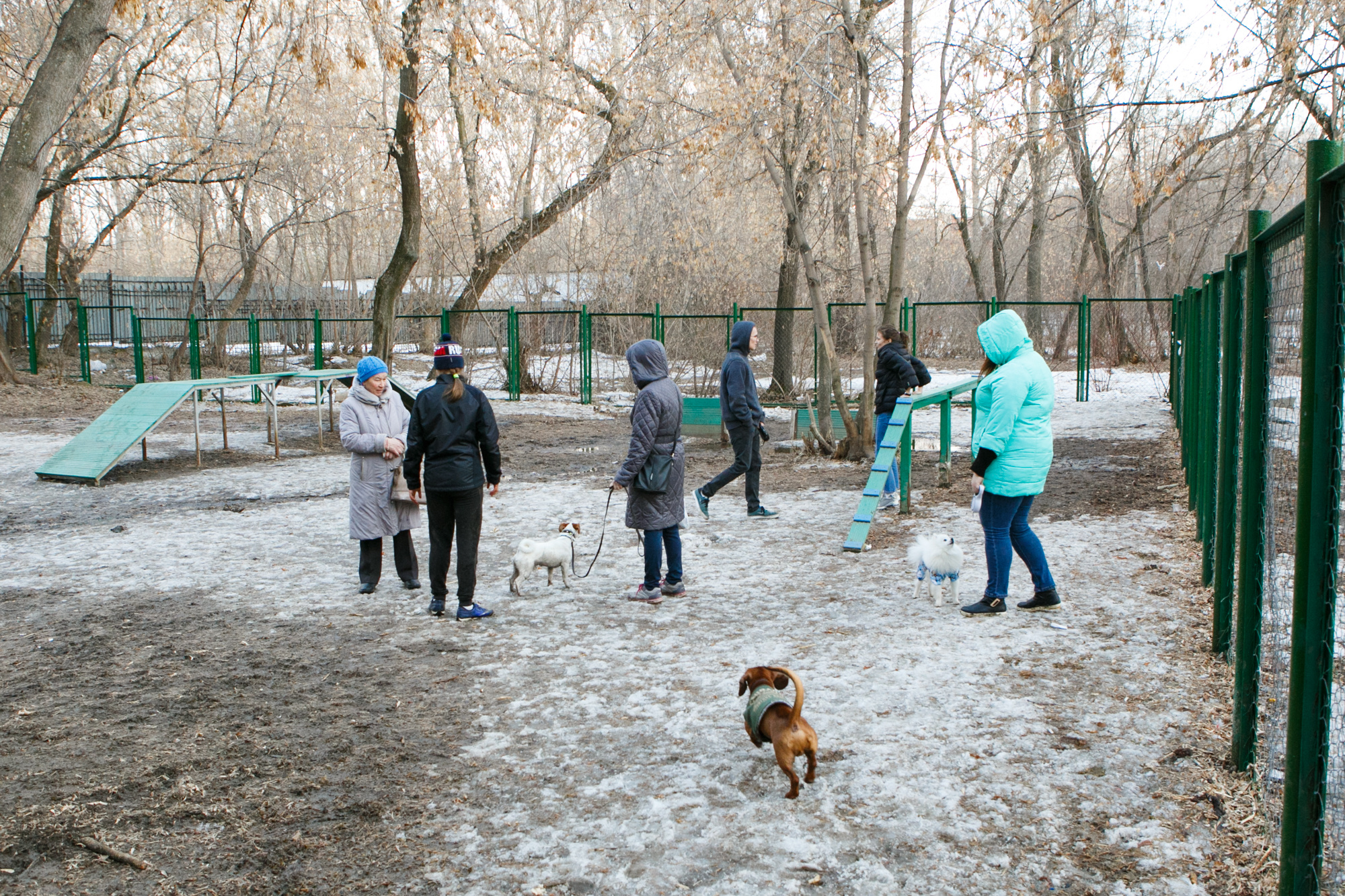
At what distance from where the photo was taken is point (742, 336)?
877 cm

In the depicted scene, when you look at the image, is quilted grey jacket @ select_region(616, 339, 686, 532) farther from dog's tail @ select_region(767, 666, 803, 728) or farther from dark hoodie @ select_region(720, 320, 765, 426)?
dark hoodie @ select_region(720, 320, 765, 426)

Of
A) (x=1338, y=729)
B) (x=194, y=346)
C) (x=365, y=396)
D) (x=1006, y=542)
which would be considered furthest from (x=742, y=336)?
(x=194, y=346)

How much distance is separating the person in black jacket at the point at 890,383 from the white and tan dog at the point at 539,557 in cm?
344

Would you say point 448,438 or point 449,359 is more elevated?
point 449,359

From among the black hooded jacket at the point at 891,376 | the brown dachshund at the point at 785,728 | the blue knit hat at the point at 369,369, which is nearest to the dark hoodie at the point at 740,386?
the black hooded jacket at the point at 891,376

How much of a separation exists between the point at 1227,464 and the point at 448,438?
3869 millimetres

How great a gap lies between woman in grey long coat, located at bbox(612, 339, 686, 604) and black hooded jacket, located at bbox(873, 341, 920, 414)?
3348 millimetres

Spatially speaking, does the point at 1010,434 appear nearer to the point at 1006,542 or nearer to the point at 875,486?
the point at 1006,542

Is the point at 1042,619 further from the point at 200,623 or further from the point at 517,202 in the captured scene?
the point at 517,202

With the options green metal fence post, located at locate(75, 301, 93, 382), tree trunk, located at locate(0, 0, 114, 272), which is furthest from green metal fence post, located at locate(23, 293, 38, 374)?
tree trunk, located at locate(0, 0, 114, 272)

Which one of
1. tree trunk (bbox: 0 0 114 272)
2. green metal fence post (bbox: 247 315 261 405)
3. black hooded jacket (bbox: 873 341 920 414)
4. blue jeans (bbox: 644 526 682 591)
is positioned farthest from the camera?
green metal fence post (bbox: 247 315 261 405)

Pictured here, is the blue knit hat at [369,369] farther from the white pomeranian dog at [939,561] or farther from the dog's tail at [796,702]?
the dog's tail at [796,702]

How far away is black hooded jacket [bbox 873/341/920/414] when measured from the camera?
8.93 metres

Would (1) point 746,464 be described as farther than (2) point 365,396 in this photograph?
Yes
